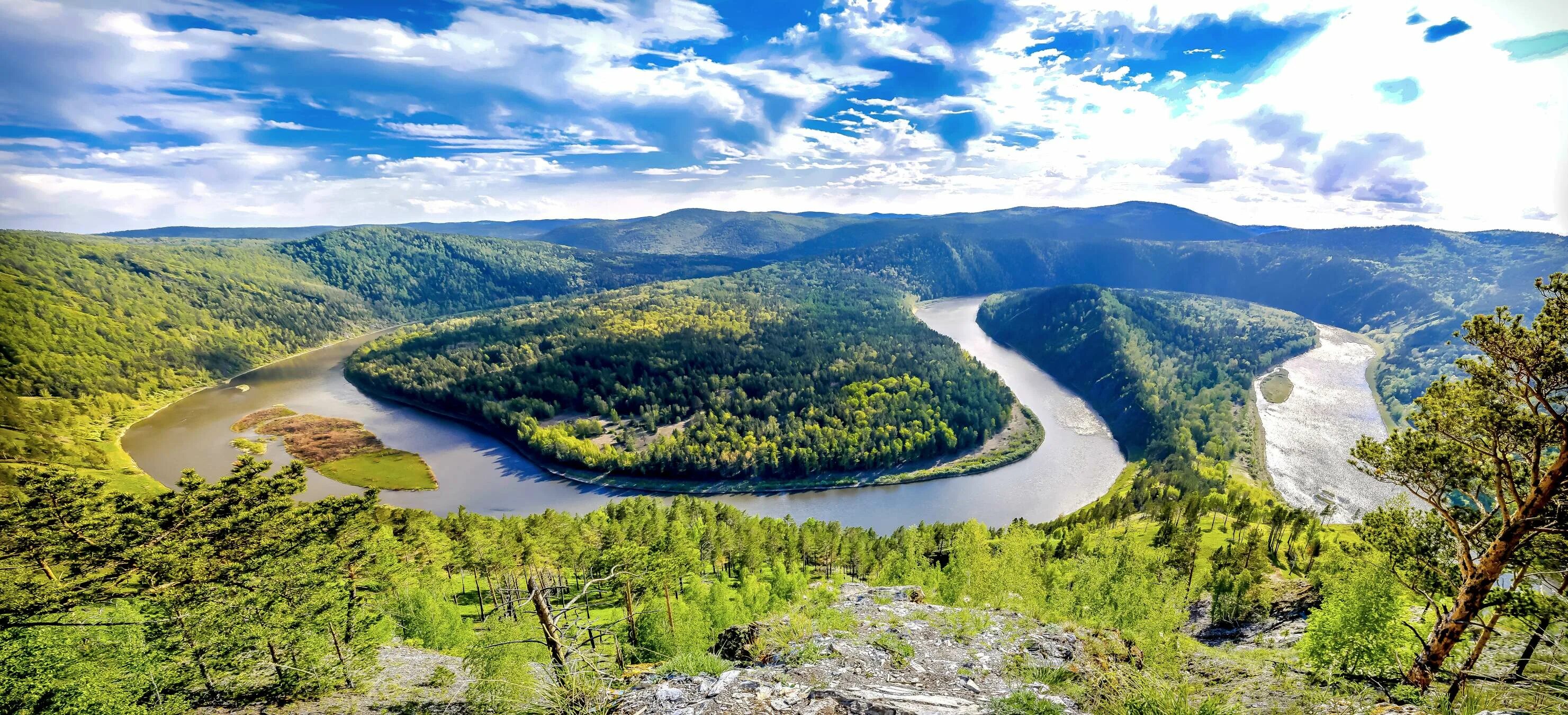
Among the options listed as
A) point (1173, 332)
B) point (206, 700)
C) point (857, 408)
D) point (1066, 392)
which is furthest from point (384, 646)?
point (1173, 332)

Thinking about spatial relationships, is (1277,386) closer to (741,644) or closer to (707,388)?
(707,388)

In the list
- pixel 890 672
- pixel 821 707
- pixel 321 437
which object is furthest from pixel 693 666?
pixel 321 437

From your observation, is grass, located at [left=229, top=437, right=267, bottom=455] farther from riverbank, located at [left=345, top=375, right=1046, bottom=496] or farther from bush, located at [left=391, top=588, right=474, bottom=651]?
bush, located at [left=391, top=588, right=474, bottom=651]

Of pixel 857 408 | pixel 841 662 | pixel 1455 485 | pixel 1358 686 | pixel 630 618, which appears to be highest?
pixel 1455 485

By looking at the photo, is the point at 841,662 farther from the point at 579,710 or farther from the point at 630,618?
the point at 630,618

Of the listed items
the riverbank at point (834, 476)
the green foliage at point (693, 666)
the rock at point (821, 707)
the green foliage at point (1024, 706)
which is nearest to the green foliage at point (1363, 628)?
the green foliage at point (1024, 706)
